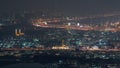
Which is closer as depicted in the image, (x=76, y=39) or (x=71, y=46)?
(x=71, y=46)

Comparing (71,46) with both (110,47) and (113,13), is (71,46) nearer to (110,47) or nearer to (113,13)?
(110,47)

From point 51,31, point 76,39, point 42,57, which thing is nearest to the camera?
point 42,57

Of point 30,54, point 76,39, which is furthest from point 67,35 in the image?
point 30,54

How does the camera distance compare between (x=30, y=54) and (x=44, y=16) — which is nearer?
(x=30, y=54)

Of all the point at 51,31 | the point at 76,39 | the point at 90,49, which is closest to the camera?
the point at 90,49

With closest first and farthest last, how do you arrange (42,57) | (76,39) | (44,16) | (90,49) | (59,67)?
(59,67), (42,57), (90,49), (76,39), (44,16)

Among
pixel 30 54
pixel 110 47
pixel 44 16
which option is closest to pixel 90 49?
pixel 110 47

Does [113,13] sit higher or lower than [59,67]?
higher

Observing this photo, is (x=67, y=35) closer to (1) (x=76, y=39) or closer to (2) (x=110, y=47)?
(1) (x=76, y=39)

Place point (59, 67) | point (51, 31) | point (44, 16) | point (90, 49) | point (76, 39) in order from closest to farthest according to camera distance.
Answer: point (59, 67) → point (90, 49) → point (76, 39) → point (51, 31) → point (44, 16)
